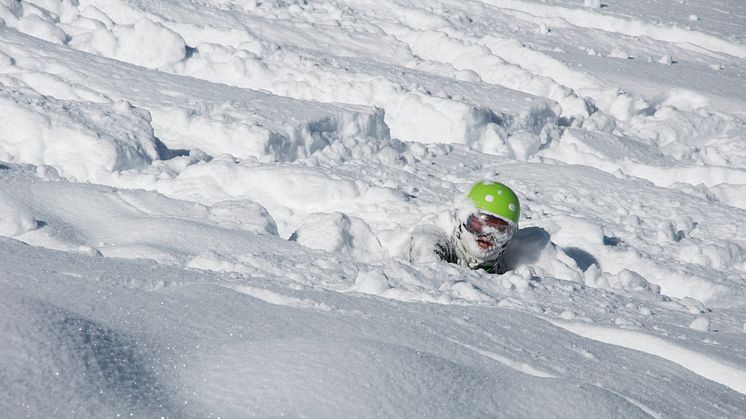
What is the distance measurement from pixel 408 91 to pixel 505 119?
2.89 feet

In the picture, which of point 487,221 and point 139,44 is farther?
point 139,44

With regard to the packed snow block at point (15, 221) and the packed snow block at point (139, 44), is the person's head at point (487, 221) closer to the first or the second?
the packed snow block at point (15, 221)

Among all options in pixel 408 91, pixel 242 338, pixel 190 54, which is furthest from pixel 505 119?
pixel 242 338

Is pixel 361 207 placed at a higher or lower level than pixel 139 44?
lower

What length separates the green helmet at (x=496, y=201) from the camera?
5.00 m

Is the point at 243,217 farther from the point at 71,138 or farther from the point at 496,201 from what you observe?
the point at 71,138

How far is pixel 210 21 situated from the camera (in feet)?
30.4

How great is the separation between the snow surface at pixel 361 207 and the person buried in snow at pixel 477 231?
0.50 feet

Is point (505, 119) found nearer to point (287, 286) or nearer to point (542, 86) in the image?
point (542, 86)

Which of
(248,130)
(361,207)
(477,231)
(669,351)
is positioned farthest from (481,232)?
(248,130)

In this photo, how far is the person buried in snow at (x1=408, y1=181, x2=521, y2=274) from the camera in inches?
196

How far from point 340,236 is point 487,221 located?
0.84m

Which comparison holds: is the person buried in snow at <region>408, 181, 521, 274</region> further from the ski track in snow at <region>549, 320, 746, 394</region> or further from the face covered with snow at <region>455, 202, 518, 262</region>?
the ski track in snow at <region>549, 320, 746, 394</region>

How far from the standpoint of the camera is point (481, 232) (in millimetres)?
4984
